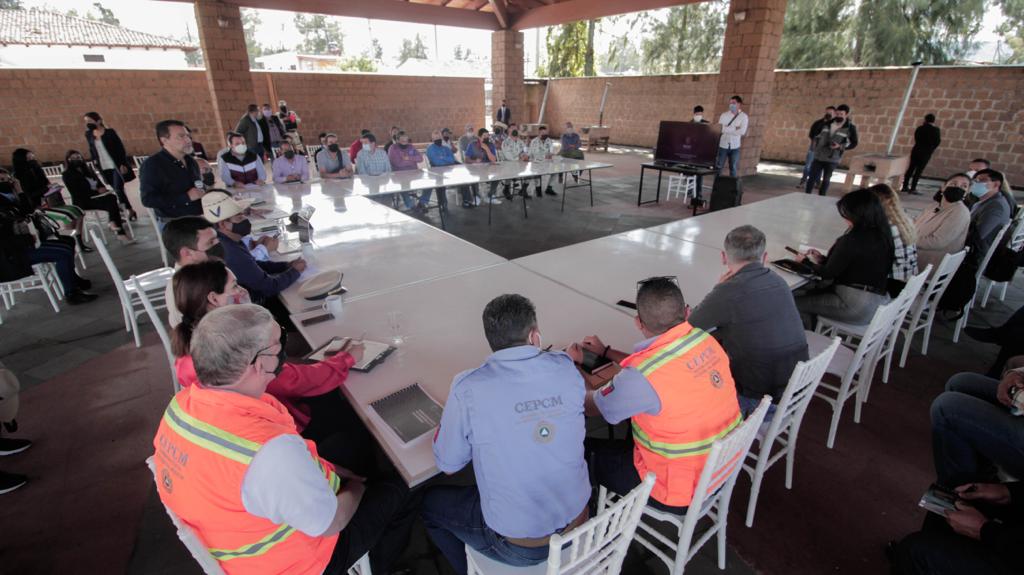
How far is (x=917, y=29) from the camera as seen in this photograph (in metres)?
15.7

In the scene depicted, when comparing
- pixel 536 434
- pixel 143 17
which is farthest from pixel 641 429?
pixel 143 17

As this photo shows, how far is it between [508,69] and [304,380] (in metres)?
12.5

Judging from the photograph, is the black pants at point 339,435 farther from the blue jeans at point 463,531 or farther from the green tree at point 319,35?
the green tree at point 319,35

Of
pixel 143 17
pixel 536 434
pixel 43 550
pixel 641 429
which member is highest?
pixel 143 17

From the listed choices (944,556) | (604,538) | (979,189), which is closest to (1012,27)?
(979,189)

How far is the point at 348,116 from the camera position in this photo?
→ 13.4 m

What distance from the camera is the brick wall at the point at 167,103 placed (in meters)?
9.92

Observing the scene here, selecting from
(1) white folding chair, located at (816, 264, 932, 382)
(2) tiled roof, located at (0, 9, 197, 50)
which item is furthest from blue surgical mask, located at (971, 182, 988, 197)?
(2) tiled roof, located at (0, 9, 197, 50)

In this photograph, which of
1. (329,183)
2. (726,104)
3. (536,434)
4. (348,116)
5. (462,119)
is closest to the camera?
(536,434)

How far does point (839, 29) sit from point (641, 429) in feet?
69.7

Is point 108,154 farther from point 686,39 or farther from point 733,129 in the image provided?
point 686,39

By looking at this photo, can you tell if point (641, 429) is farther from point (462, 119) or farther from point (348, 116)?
point (462, 119)

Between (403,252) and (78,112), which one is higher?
(78,112)

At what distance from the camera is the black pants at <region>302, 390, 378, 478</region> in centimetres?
178
